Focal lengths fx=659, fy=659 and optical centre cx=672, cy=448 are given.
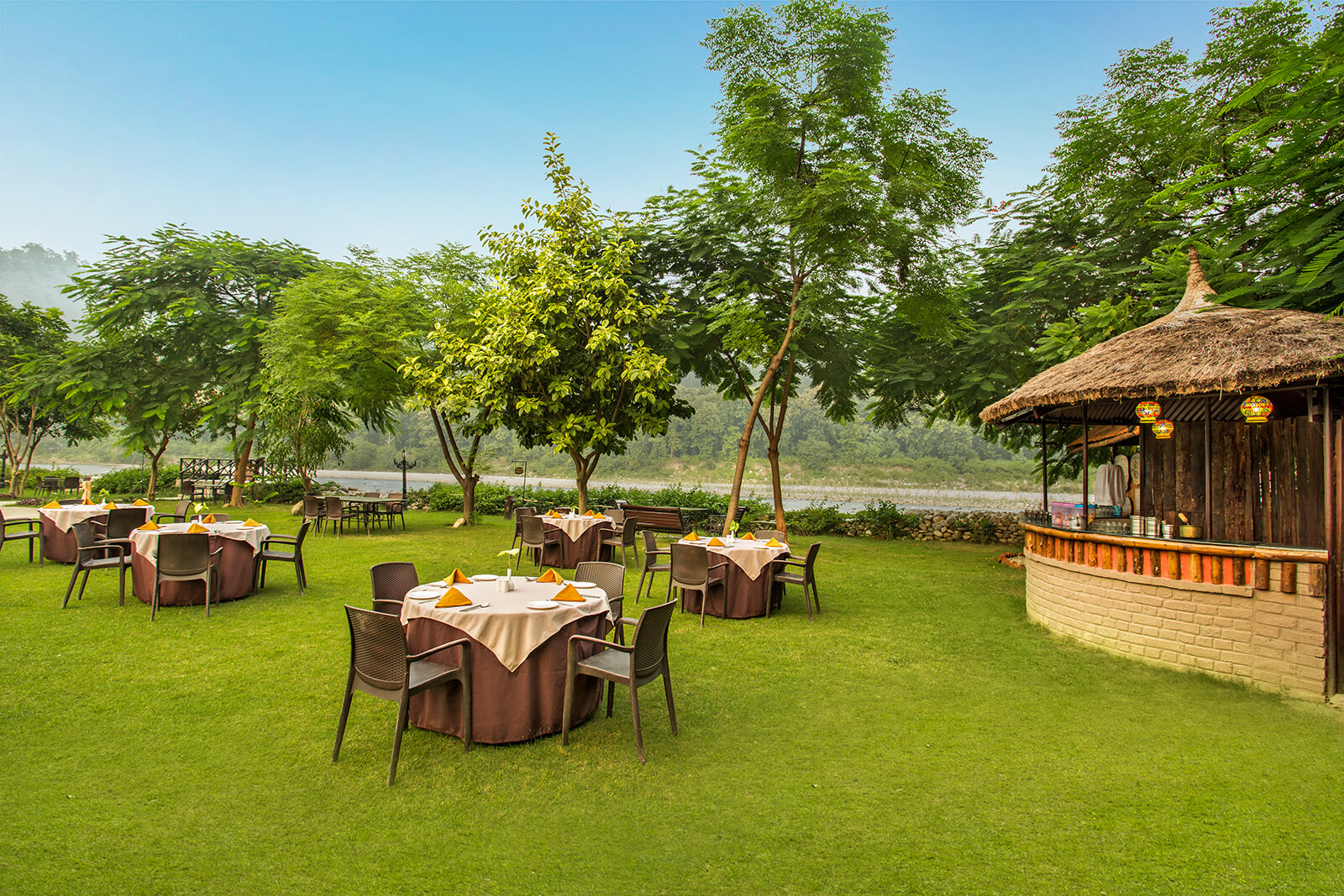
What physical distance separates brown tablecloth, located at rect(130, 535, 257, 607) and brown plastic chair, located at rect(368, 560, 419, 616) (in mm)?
3692

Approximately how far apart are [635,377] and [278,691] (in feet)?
24.3

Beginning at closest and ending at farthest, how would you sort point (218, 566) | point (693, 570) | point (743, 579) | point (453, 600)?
point (453, 600)
point (693, 570)
point (218, 566)
point (743, 579)

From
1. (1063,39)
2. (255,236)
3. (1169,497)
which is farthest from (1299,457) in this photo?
(255,236)

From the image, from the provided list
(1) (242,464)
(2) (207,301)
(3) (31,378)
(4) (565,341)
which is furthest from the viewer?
(1) (242,464)

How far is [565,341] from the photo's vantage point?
40.3ft

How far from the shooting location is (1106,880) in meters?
2.91

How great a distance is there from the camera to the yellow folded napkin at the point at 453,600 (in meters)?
4.31

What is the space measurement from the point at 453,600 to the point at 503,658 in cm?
54

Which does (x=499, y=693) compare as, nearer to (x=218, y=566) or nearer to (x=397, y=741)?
(x=397, y=741)

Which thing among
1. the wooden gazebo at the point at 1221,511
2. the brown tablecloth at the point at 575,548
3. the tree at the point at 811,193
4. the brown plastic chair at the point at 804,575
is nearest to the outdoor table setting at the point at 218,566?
the brown tablecloth at the point at 575,548

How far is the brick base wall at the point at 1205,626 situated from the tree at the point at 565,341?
7.05 m

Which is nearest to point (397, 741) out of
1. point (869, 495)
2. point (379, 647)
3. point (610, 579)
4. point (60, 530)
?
point (379, 647)

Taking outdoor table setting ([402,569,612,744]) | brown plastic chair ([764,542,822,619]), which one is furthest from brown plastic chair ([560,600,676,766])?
brown plastic chair ([764,542,822,619])

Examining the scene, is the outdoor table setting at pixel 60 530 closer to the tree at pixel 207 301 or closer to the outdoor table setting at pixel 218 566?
the outdoor table setting at pixel 218 566
